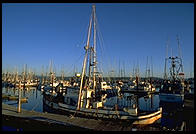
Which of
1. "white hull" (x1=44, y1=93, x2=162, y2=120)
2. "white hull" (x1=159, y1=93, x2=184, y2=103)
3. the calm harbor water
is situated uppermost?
"white hull" (x1=44, y1=93, x2=162, y2=120)

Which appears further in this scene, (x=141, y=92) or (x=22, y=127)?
(x=141, y=92)

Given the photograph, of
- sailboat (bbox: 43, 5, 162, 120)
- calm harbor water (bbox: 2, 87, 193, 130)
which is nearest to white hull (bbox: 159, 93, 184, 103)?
calm harbor water (bbox: 2, 87, 193, 130)

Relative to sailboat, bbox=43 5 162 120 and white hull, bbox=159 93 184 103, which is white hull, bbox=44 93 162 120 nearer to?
sailboat, bbox=43 5 162 120

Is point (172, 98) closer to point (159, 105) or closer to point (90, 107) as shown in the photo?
point (159, 105)

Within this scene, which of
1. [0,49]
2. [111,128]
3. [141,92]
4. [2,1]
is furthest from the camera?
[141,92]

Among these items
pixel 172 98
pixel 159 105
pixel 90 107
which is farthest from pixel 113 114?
pixel 172 98

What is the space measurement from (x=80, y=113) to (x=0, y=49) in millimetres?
15195

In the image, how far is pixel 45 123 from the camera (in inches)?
693

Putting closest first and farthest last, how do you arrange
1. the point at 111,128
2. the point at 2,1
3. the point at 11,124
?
the point at 2,1
the point at 111,128
the point at 11,124

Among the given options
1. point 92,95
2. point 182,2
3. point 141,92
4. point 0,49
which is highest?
point 182,2

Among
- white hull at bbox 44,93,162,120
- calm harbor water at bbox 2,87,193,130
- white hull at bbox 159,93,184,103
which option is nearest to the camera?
white hull at bbox 44,93,162,120

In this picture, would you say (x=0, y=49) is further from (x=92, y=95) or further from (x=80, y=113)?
(x=92, y=95)

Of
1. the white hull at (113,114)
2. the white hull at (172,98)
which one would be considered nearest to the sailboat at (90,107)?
the white hull at (113,114)

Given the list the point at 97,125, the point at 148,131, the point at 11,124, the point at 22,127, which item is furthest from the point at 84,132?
the point at 11,124
